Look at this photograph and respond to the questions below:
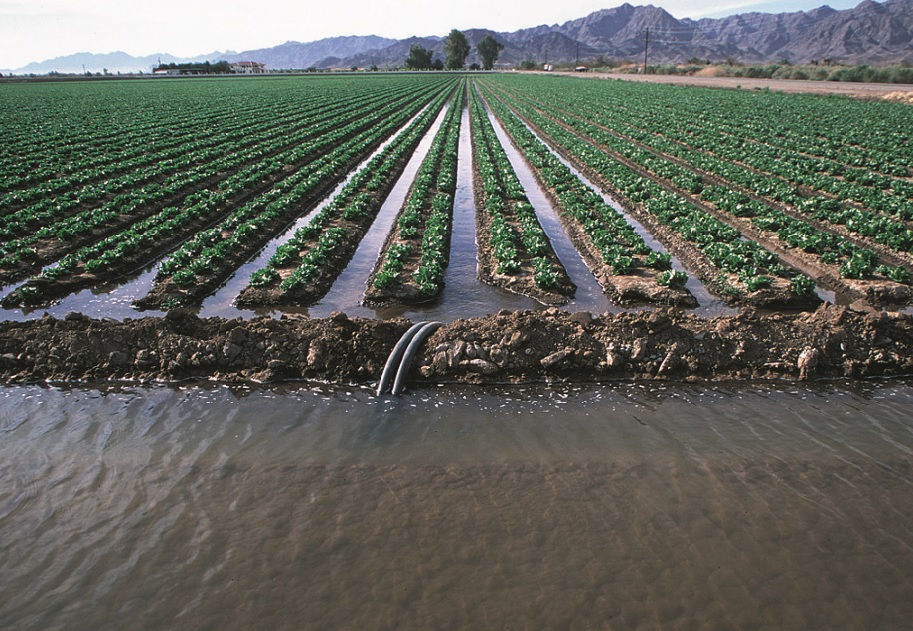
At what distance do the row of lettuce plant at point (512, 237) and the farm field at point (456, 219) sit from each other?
73mm

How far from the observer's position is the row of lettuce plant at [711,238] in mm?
11133

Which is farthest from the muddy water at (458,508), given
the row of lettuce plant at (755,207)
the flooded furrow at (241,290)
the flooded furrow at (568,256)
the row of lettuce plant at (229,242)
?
the row of lettuce plant at (755,207)

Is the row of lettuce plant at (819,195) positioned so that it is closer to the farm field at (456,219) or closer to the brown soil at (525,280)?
the farm field at (456,219)

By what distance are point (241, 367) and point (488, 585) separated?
532 cm

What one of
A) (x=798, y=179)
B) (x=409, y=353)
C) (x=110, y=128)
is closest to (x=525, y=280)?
(x=409, y=353)

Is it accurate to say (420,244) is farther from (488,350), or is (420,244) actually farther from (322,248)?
(488,350)

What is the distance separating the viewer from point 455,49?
153 meters

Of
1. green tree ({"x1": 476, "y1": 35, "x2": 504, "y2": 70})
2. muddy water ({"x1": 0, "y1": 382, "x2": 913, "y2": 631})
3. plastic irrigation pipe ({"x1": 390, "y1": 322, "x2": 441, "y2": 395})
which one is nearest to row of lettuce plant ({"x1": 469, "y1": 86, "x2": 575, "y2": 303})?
plastic irrigation pipe ({"x1": 390, "y1": 322, "x2": 441, "y2": 395})

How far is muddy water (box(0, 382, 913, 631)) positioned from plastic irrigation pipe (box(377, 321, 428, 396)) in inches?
12.9

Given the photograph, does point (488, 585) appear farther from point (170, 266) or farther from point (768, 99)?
point (768, 99)

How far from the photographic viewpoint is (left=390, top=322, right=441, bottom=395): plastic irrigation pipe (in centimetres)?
803

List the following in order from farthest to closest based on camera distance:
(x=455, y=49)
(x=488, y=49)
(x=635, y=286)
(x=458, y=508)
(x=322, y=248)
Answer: (x=488, y=49) → (x=455, y=49) → (x=322, y=248) → (x=635, y=286) → (x=458, y=508)

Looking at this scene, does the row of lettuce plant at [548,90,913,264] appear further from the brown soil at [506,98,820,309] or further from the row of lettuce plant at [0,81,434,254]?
the row of lettuce plant at [0,81,434,254]

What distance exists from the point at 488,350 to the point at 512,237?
6.18 metres
